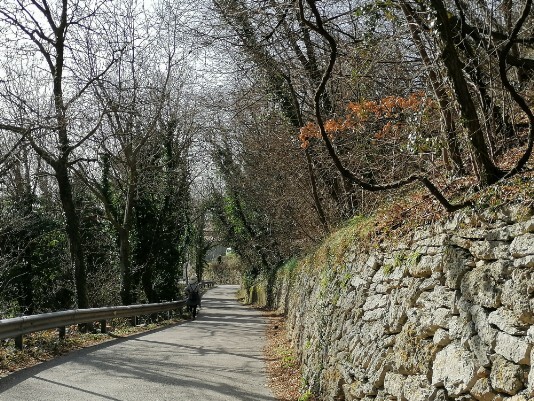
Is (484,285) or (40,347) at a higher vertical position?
(484,285)

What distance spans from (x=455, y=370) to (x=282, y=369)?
744cm

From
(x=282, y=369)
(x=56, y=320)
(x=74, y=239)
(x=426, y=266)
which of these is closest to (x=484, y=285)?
(x=426, y=266)

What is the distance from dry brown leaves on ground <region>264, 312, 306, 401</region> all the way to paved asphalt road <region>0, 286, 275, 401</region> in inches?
8.1

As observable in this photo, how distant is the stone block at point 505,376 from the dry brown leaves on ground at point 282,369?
545 centimetres

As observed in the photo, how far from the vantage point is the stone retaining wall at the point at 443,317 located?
411 centimetres

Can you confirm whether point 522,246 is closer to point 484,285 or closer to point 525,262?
point 525,262

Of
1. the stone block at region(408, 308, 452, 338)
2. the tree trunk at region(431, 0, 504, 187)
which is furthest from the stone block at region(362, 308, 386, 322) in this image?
the tree trunk at region(431, 0, 504, 187)

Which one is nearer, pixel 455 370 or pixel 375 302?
pixel 455 370

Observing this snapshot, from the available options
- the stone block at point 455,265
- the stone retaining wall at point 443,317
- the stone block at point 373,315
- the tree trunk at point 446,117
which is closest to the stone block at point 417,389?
the stone retaining wall at point 443,317

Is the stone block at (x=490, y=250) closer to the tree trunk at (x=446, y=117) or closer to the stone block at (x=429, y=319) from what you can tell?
the stone block at (x=429, y=319)

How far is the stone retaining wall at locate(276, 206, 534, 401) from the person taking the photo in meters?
4.11

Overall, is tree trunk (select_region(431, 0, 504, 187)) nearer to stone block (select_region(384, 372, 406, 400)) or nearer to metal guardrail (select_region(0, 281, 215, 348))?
stone block (select_region(384, 372, 406, 400))

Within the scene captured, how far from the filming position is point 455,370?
4.66 metres

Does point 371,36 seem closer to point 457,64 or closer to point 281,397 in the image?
point 457,64
